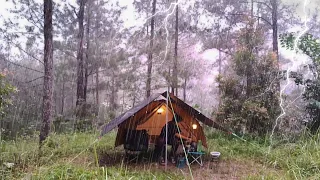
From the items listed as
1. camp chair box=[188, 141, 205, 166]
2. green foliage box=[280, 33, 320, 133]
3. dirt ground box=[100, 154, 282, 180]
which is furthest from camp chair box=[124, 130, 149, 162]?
green foliage box=[280, 33, 320, 133]

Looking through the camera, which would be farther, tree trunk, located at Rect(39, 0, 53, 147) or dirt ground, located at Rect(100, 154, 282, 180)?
tree trunk, located at Rect(39, 0, 53, 147)

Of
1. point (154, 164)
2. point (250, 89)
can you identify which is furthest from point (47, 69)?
point (250, 89)

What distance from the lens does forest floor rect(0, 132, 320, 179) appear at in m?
3.48

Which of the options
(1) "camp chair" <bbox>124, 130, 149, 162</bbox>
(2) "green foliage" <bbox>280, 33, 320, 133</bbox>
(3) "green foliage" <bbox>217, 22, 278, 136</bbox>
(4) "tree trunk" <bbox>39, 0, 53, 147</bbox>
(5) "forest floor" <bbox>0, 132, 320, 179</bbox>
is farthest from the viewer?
(3) "green foliage" <bbox>217, 22, 278, 136</bbox>

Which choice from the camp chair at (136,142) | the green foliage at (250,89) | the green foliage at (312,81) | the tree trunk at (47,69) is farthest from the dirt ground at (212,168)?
the green foliage at (312,81)

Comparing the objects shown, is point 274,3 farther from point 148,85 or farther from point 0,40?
point 0,40

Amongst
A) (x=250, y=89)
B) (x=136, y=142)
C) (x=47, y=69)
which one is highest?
(x=47, y=69)

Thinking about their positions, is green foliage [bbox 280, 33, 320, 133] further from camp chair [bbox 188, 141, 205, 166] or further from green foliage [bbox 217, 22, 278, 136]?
camp chair [bbox 188, 141, 205, 166]

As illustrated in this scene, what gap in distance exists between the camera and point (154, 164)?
5141 millimetres

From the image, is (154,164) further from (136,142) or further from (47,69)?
(47,69)

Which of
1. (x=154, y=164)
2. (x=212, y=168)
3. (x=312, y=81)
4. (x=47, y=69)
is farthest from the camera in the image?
(x=312, y=81)

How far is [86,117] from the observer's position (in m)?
10.9

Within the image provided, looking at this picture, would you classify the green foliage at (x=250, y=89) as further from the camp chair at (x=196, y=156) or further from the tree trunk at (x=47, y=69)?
the tree trunk at (x=47, y=69)

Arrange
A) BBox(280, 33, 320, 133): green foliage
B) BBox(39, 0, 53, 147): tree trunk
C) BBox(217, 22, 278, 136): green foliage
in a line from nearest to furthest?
BBox(39, 0, 53, 147): tree trunk, BBox(280, 33, 320, 133): green foliage, BBox(217, 22, 278, 136): green foliage
